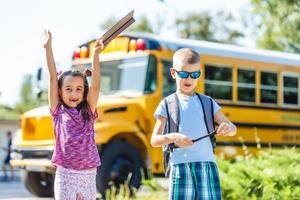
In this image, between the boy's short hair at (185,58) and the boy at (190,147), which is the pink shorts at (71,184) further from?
the boy's short hair at (185,58)

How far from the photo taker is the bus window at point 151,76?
34.2 feet

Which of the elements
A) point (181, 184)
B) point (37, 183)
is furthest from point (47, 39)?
point (37, 183)

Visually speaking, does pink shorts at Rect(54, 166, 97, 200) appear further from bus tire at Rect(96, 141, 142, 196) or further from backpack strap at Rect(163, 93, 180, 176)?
bus tire at Rect(96, 141, 142, 196)

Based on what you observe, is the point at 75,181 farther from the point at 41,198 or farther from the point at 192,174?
the point at 41,198

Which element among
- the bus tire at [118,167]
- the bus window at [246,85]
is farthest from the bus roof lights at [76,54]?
the bus window at [246,85]

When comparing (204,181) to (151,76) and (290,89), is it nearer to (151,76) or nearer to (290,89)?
(151,76)

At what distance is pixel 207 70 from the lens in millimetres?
11227

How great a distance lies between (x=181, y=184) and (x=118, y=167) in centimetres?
574

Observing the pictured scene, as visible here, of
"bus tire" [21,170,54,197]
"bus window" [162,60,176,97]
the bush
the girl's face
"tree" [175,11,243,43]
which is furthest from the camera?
"tree" [175,11,243,43]

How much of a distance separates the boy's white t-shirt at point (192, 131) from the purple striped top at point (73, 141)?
0.42 meters

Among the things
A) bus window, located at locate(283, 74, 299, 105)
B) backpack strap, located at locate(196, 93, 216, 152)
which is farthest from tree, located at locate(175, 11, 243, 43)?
backpack strap, located at locate(196, 93, 216, 152)

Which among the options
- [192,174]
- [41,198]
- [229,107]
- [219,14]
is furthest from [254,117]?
[219,14]

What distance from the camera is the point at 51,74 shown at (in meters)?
4.14

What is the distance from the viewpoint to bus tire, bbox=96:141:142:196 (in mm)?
9703
